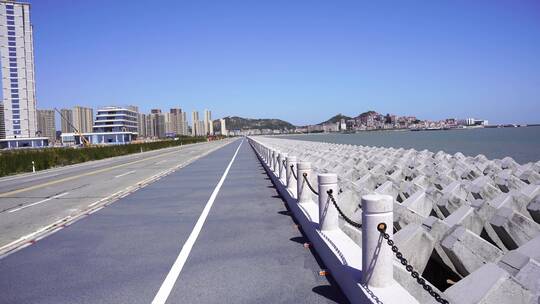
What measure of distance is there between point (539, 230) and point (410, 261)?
87.3 inches

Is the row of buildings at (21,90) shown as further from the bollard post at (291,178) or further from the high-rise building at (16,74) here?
the bollard post at (291,178)

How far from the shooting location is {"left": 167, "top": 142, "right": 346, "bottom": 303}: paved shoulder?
4895 millimetres

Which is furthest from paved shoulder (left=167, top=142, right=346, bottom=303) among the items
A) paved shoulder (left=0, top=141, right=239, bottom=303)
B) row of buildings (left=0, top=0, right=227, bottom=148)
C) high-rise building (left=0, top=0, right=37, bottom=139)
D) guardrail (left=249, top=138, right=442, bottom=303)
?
high-rise building (left=0, top=0, right=37, bottom=139)

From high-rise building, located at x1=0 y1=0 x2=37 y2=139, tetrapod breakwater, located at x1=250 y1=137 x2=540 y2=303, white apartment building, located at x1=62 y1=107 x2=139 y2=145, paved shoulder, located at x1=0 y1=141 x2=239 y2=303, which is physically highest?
high-rise building, located at x1=0 y1=0 x2=37 y2=139

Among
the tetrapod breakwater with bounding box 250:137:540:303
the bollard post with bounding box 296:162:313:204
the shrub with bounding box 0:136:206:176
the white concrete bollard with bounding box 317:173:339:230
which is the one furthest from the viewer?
the shrub with bounding box 0:136:206:176

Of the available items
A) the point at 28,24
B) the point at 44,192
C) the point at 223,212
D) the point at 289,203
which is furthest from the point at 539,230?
the point at 28,24

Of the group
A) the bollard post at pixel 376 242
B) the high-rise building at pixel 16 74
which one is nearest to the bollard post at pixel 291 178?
the bollard post at pixel 376 242

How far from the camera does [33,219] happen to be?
34.5ft

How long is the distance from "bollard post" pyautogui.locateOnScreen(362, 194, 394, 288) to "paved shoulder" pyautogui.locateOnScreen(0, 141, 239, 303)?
98.4 inches

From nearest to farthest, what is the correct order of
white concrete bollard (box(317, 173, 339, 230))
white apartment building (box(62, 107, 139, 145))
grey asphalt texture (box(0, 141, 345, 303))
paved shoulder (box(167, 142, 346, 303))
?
paved shoulder (box(167, 142, 346, 303)) < grey asphalt texture (box(0, 141, 345, 303)) < white concrete bollard (box(317, 173, 339, 230)) < white apartment building (box(62, 107, 139, 145))

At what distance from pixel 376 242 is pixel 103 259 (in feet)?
14.7

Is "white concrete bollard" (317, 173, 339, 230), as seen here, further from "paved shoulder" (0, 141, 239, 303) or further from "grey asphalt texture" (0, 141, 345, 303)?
"paved shoulder" (0, 141, 239, 303)

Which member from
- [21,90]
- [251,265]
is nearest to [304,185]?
[251,265]

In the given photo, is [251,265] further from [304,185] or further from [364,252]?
[304,185]
